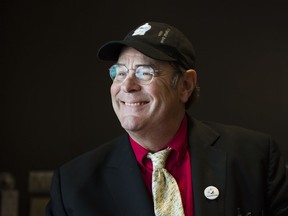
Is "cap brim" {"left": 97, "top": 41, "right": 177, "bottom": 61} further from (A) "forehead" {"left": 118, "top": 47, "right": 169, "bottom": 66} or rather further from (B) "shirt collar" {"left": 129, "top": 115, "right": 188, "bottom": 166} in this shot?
(B) "shirt collar" {"left": 129, "top": 115, "right": 188, "bottom": 166}

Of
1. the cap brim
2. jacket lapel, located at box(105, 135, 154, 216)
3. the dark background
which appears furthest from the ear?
the dark background

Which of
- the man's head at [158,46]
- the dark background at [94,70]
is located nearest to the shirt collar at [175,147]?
the man's head at [158,46]

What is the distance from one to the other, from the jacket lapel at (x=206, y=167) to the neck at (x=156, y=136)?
0.28ft

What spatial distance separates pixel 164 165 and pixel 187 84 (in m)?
0.28

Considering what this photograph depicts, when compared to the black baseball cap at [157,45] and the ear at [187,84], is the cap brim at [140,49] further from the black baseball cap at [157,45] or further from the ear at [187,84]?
the ear at [187,84]

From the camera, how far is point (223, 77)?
282 cm

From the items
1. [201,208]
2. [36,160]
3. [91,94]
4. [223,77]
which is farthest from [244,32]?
[201,208]

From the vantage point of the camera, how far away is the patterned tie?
57.2 inches

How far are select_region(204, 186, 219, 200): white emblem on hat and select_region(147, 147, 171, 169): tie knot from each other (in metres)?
0.15

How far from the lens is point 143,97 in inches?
58.4

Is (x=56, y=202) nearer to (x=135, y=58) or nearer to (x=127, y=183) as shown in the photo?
(x=127, y=183)

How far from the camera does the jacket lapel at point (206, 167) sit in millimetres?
1459

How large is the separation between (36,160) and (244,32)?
4.53 feet

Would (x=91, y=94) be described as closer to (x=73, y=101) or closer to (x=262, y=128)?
(x=73, y=101)
